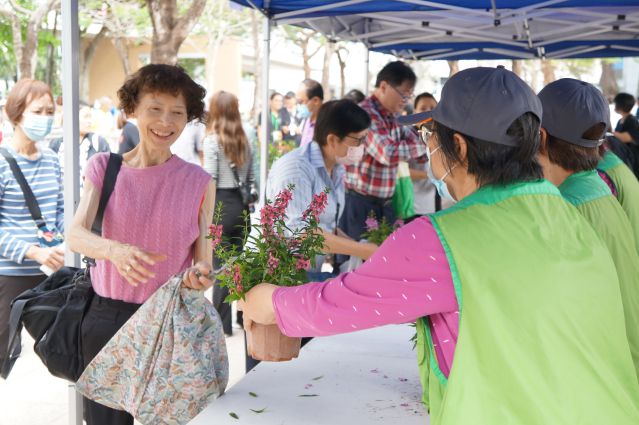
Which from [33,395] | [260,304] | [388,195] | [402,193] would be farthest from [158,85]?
[402,193]

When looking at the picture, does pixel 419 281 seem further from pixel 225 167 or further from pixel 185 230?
pixel 225 167

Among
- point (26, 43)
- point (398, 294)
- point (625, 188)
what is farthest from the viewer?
point (26, 43)

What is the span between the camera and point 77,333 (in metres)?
2.53

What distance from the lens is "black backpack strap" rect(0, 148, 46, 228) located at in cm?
368

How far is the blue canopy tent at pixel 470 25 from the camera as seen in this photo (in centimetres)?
514

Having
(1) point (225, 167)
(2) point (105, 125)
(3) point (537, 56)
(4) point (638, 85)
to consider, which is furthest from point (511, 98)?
(4) point (638, 85)

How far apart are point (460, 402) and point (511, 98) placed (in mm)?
593

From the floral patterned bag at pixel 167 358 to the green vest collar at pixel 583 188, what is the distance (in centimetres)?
112

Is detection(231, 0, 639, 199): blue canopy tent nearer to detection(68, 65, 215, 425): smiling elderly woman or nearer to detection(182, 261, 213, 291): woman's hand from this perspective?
detection(68, 65, 215, 425): smiling elderly woman

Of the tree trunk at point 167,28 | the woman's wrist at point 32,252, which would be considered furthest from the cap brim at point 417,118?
the tree trunk at point 167,28

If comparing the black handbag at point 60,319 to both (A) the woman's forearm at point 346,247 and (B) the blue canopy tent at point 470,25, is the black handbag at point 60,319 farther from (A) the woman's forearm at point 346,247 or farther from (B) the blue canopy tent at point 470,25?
(B) the blue canopy tent at point 470,25

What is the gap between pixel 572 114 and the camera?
226 cm

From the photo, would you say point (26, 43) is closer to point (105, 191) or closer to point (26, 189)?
point (26, 189)

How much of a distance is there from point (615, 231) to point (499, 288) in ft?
2.96
